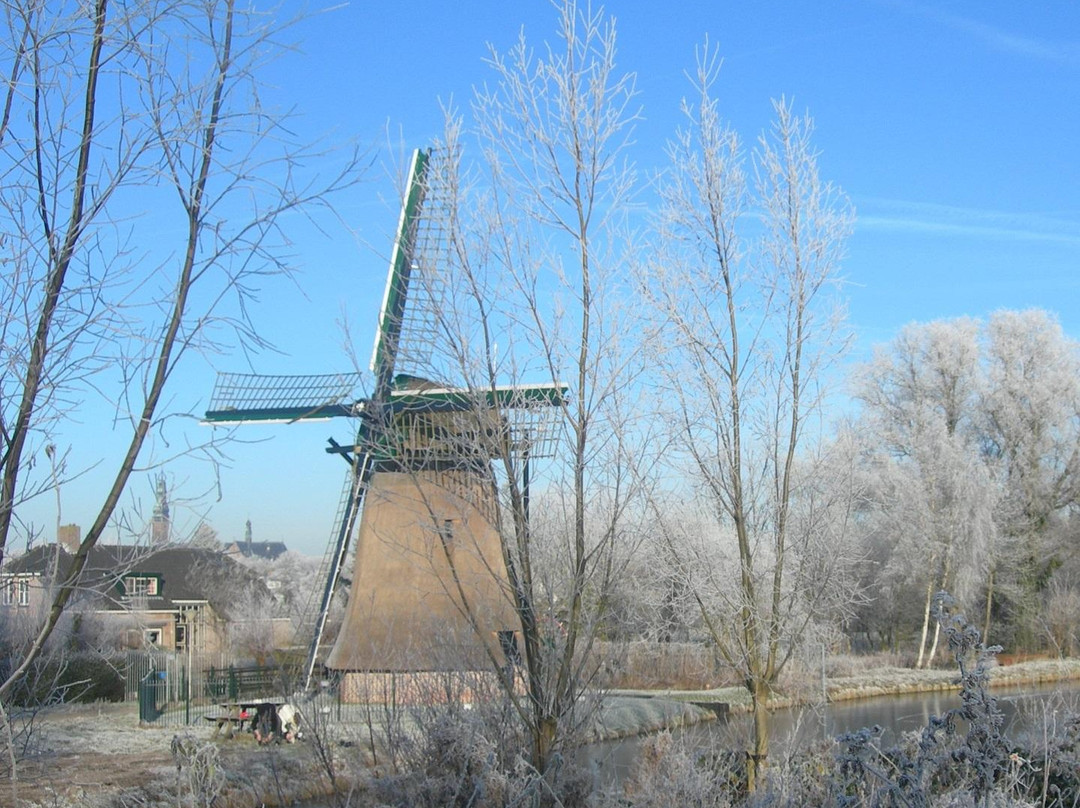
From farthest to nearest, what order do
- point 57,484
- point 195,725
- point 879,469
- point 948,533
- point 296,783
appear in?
point 879,469, point 948,533, point 195,725, point 296,783, point 57,484

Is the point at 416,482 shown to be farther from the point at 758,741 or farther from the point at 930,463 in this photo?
the point at 930,463

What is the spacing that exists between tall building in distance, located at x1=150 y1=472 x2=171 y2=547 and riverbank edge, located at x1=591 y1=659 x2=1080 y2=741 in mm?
16969

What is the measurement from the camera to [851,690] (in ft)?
81.1

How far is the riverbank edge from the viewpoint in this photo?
803 inches

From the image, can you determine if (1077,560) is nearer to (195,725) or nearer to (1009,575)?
(1009,575)

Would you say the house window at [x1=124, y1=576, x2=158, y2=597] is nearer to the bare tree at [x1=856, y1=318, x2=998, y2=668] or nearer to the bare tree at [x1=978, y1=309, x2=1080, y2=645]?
the bare tree at [x1=856, y1=318, x2=998, y2=668]

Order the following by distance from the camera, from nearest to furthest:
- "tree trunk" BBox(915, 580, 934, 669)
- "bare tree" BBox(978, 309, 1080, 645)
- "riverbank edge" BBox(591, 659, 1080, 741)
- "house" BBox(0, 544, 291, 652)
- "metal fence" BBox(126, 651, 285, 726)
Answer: "metal fence" BBox(126, 651, 285, 726), "riverbank edge" BBox(591, 659, 1080, 741), "house" BBox(0, 544, 291, 652), "tree trunk" BBox(915, 580, 934, 669), "bare tree" BBox(978, 309, 1080, 645)

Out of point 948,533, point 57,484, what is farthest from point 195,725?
point 948,533

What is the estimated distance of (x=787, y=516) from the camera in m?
7.34

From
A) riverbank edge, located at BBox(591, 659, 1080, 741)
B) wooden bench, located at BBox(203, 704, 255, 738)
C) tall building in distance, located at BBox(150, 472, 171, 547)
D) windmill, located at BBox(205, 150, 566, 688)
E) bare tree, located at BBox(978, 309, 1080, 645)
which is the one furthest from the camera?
bare tree, located at BBox(978, 309, 1080, 645)

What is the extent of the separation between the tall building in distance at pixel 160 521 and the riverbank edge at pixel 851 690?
1697 centimetres

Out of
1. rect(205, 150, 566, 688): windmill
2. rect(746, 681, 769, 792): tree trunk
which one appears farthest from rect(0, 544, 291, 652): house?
rect(746, 681, 769, 792): tree trunk

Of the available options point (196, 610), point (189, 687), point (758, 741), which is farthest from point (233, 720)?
point (196, 610)

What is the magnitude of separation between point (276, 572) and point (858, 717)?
53.3m
